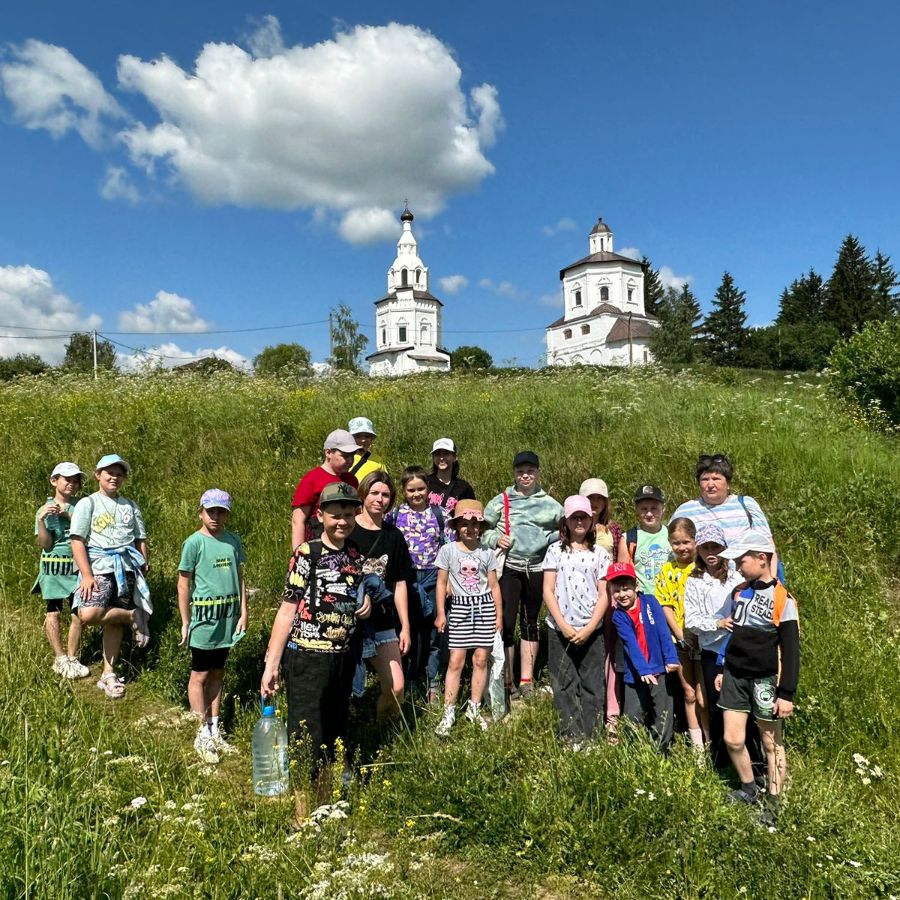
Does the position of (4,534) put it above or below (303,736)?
above

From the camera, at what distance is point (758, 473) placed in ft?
23.6

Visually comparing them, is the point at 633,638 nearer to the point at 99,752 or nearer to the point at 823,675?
the point at 823,675

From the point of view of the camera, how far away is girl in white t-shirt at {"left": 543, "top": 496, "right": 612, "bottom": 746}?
413 cm

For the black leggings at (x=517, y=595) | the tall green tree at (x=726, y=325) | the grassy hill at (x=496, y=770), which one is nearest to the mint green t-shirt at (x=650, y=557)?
the black leggings at (x=517, y=595)

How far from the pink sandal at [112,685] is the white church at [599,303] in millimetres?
68671

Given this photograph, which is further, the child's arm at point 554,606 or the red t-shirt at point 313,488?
the red t-shirt at point 313,488

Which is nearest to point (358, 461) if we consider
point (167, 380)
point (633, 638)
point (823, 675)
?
point (633, 638)

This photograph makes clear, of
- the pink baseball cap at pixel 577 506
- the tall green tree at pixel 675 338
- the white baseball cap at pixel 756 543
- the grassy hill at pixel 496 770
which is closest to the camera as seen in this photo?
the grassy hill at pixel 496 770

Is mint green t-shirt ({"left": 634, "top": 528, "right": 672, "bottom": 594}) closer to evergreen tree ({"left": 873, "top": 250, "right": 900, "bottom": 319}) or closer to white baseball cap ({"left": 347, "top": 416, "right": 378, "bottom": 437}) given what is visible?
Result: white baseball cap ({"left": 347, "top": 416, "right": 378, "bottom": 437})

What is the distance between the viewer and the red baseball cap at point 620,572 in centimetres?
411

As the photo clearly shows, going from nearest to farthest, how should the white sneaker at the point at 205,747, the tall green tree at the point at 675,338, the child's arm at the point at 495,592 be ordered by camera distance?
the white sneaker at the point at 205,747 < the child's arm at the point at 495,592 < the tall green tree at the point at 675,338

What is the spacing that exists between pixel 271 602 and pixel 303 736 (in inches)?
119

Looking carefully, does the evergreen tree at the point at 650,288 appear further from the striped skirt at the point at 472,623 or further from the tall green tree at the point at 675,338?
the striped skirt at the point at 472,623

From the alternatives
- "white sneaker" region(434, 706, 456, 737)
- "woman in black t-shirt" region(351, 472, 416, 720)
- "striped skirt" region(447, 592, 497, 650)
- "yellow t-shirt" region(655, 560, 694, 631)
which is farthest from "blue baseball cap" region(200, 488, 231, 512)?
"yellow t-shirt" region(655, 560, 694, 631)
